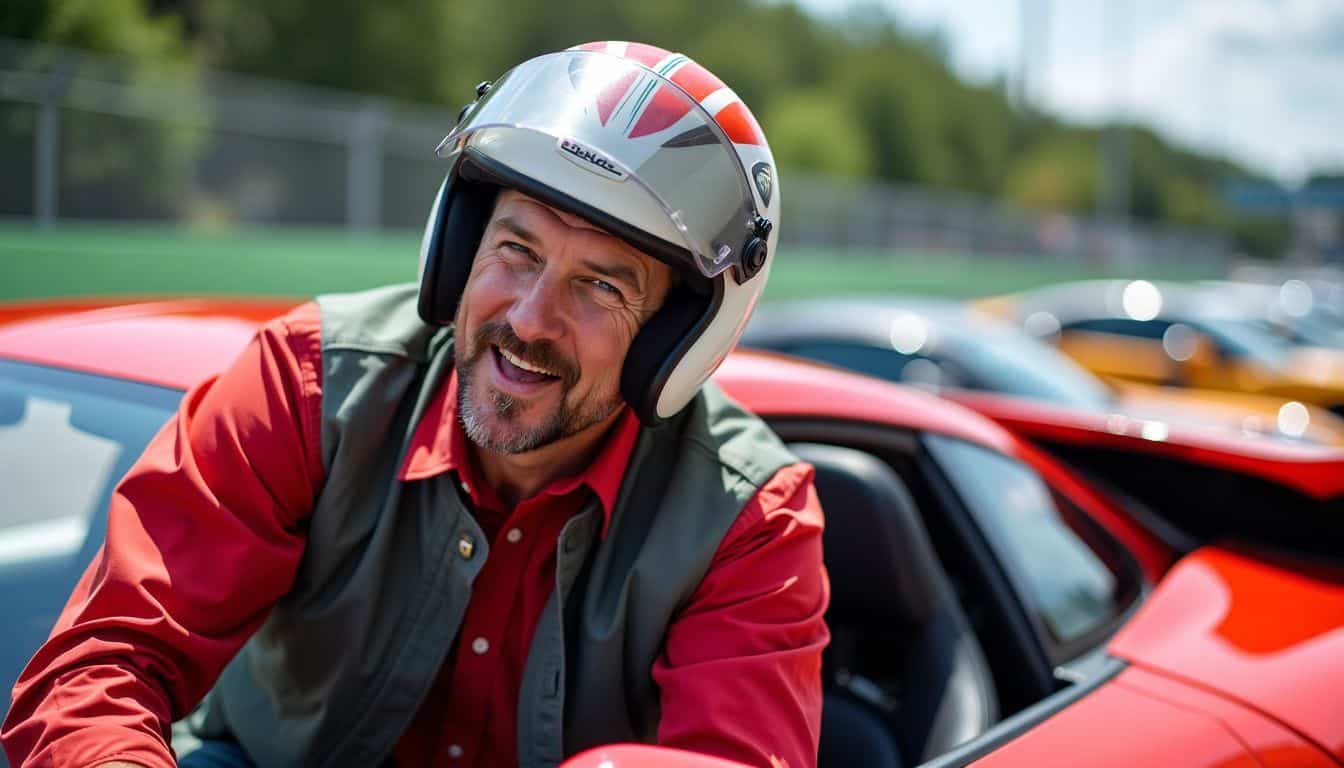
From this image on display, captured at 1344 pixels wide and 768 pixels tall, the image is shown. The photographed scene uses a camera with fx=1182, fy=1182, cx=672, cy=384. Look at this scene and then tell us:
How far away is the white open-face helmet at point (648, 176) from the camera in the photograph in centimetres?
166

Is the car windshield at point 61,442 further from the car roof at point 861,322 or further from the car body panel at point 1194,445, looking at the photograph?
the car roof at point 861,322

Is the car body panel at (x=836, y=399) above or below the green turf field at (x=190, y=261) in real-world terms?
above

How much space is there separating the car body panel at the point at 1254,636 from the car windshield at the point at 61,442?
5.65 ft

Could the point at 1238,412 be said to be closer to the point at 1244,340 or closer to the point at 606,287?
the point at 1244,340

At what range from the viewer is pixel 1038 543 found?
2.44m

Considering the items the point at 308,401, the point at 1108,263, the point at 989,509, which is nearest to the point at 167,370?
the point at 308,401

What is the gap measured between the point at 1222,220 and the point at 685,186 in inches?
3957

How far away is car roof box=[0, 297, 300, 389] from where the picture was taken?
194 cm

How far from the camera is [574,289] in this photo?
1.75 metres

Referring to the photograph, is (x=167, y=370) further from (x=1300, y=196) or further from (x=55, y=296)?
(x=1300, y=196)

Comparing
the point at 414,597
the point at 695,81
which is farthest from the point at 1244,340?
the point at 414,597

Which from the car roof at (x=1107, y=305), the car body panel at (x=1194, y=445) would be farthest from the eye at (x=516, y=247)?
the car roof at (x=1107, y=305)

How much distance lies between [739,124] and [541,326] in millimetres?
421

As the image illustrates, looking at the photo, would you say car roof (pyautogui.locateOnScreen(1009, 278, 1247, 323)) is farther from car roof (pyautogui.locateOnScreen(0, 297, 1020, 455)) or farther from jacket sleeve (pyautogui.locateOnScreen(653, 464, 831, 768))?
jacket sleeve (pyautogui.locateOnScreen(653, 464, 831, 768))
